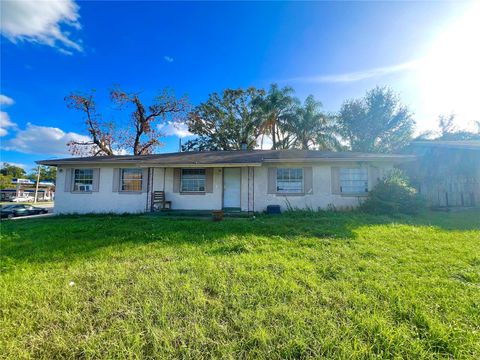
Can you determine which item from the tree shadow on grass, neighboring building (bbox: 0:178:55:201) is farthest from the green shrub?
neighboring building (bbox: 0:178:55:201)

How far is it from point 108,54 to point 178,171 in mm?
8296

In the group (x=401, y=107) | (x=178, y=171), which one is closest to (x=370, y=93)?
(x=401, y=107)

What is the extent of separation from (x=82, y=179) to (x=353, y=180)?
14.5 m

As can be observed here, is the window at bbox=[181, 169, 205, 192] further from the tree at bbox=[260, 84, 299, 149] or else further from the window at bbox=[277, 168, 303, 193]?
the tree at bbox=[260, 84, 299, 149]

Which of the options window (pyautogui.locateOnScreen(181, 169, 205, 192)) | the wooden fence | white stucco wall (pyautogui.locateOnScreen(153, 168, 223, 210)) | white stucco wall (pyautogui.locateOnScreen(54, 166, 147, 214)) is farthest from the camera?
white stucco wall (pyautogui.locateOnScreen(54, 166, 147, 214))

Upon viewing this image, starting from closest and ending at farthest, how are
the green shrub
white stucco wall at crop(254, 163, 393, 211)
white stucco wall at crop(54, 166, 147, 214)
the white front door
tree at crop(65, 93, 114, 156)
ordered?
the green shrub → white stucco wall at crop(254, 163, 393, 211) → the white front door → white stucco wall at crop(54, 166, 147, 214) → tree at crop(65, 93, 114, 156)

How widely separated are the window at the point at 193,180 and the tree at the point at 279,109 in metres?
13.5

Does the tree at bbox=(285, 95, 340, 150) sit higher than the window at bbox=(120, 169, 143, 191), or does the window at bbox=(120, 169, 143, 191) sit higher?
the tree at bbox=(285, 95, 340, 150)

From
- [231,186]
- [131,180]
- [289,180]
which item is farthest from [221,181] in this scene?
[131,180]

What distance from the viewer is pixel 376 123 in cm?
2378

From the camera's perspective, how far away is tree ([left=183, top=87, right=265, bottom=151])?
24.5 metres

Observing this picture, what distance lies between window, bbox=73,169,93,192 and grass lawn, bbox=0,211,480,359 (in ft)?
22.8

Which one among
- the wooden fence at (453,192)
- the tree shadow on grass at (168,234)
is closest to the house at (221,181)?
the wooden fence at (453,192)

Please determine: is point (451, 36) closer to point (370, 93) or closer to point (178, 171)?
point (178, 171)
